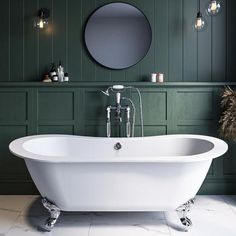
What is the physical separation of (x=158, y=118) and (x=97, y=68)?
83cm

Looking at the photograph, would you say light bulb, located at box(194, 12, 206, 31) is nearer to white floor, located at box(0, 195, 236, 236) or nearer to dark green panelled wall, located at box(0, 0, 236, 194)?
dark green panelled wall, located at box(0, 0, 236, 194)

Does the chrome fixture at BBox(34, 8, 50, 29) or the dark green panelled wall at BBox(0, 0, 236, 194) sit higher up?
the chrome fixture at BBox(34, 8, 50, 29)

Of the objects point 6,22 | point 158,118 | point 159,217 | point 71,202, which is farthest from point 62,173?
point 6,22

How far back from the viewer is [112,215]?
297 cm

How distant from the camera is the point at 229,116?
3.27 metres

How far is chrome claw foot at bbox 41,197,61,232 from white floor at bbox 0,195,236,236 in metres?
0.05

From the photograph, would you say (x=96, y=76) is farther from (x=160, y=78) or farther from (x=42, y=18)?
(x=42, y=18)

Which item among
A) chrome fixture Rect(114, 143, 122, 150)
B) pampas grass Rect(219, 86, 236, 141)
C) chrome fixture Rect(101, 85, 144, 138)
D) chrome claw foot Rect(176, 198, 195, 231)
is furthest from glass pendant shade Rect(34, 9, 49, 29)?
chrome claw foot Rect(176, 198, 195, 231)

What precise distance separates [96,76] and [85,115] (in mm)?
446

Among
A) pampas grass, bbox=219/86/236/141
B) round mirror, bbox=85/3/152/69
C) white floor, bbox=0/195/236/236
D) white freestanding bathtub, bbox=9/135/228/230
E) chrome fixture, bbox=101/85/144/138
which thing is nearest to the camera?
white freestanding bathtub, bbox=9/135/228/230

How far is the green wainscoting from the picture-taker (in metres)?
3.54

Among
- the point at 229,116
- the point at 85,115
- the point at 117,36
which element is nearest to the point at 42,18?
the point at 117,36

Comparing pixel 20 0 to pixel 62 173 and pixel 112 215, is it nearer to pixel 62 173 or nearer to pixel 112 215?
pixel 62 173

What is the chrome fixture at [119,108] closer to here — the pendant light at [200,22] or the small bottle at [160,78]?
the small bottle at [160,78]
